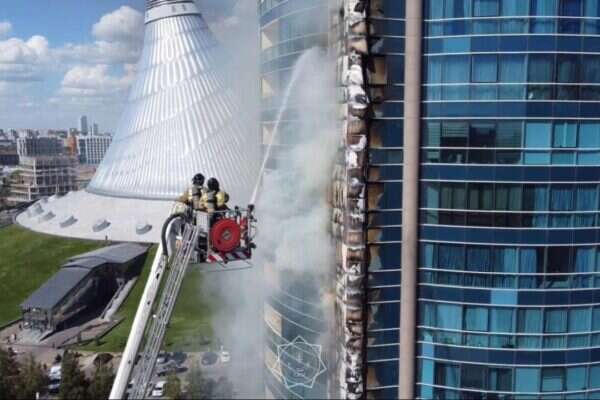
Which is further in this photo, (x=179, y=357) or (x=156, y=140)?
(x=156, y=140)

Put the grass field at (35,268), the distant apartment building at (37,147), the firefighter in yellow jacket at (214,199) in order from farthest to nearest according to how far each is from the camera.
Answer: the distant apartment building at (37,147)
the grass field at (35,268)
the firefighter in yellow jacket at (214,199)

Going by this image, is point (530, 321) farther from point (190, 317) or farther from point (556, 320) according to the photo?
point (190, 317)

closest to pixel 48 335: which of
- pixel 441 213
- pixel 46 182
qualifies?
pixel 441 213

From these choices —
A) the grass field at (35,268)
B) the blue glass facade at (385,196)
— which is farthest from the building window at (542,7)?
the grass field at (35,268)

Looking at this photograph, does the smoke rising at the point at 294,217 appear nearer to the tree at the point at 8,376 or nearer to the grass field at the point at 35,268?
the tree at the point at 8,376

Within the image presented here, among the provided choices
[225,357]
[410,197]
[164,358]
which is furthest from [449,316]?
[164,358]

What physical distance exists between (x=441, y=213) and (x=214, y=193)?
192 inches

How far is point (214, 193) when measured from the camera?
720 cm

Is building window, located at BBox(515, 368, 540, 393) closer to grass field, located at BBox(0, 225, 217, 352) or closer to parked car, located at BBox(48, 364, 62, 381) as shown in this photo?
parked car, located at BBox(48, 364, 62, 381)

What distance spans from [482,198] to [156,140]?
31.8 meters

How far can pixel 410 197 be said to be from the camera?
1020 cm

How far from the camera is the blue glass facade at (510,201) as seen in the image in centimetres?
990

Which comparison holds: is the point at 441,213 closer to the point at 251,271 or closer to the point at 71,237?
the point at 251,271

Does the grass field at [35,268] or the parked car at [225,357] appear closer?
the parked car at [225,357]
